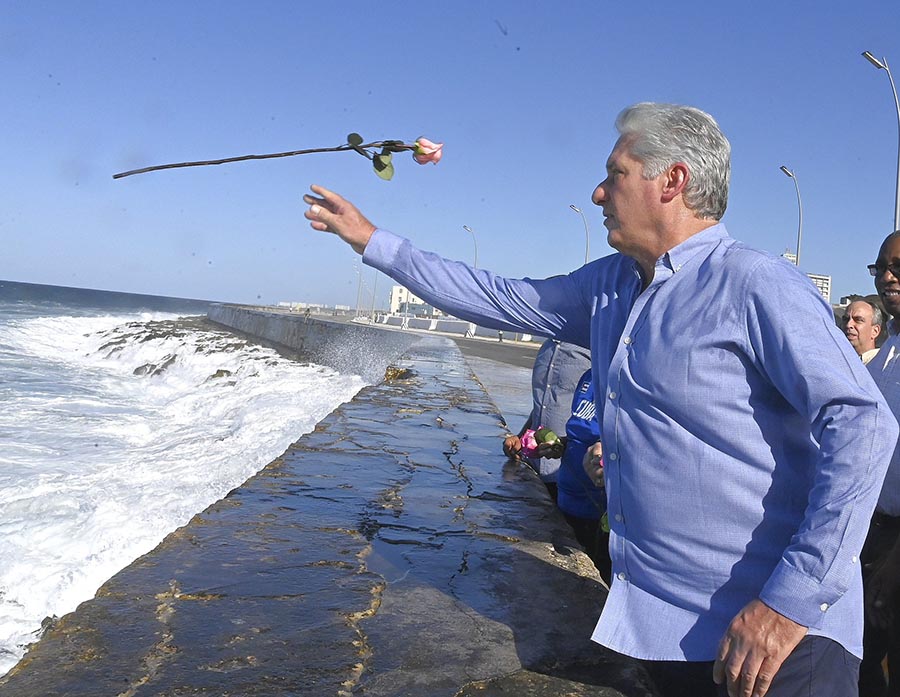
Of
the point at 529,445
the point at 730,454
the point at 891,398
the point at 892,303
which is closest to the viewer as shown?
the point at 730,454

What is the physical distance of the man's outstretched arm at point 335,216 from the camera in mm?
1895

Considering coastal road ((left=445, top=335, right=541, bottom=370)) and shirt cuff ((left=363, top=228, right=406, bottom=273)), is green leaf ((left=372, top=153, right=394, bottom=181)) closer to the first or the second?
shirt cuff ((left=363, top=228, right=406, bottom=273))

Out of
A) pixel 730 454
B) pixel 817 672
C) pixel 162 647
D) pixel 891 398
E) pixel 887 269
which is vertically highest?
pixel 887 269

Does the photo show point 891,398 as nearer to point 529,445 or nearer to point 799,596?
point 799,596

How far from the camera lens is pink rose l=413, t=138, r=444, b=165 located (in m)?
1.54

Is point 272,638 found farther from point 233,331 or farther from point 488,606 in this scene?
point 233,331

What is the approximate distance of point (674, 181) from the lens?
163cm

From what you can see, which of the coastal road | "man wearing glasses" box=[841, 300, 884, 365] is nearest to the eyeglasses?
"man wearing glasses" box=[841, 300, 884, 365]

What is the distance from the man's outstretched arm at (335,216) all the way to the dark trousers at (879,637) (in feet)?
5.81

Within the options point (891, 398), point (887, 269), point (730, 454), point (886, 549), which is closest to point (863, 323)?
point (887, 269)

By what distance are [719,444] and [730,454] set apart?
0.03 meters

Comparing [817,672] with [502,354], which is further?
[502,354]

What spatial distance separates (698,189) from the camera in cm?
164

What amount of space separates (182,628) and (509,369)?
13.3m
